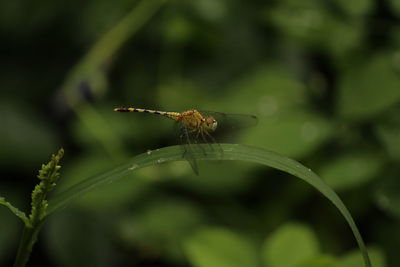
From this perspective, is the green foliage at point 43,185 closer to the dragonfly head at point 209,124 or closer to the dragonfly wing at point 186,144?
the dragonfly wing at point 186,144

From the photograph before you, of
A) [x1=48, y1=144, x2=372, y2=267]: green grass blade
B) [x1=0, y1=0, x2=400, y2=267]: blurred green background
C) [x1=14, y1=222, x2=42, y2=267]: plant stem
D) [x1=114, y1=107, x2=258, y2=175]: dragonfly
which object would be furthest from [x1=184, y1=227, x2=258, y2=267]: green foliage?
[x1=14, y1=222, x2=42, y2=267]: plant stem

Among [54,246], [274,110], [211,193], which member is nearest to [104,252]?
[54,246]

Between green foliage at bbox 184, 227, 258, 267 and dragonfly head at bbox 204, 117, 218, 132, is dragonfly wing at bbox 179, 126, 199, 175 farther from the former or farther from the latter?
green foliage at bbox 184, 227, 258, 267

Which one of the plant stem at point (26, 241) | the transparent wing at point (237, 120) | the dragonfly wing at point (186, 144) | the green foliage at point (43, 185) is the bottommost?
the plant stem at point (26, 241)

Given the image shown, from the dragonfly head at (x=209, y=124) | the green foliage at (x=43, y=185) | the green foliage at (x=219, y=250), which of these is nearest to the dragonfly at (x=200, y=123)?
the dragonfly head at (x=209, y=124)

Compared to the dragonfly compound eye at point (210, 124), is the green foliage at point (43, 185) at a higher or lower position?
lower
